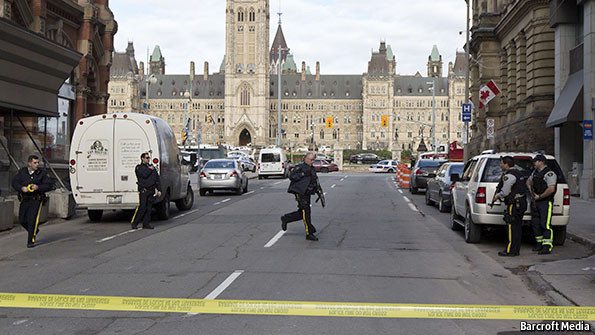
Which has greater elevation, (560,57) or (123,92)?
(123,92)

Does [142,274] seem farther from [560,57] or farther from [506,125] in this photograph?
[506,125]

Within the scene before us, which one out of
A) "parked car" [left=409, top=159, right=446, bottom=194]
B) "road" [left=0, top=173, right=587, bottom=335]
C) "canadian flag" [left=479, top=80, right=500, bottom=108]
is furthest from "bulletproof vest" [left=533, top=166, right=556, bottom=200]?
"canadian flag" [left=479, top=80, right=500, bottom=108]

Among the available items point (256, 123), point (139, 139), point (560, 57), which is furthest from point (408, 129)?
point (139, 139)

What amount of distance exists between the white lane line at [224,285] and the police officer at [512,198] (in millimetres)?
5200

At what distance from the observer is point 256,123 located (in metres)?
182

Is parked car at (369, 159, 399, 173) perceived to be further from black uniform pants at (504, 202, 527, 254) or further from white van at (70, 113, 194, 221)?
black uniform pants at (504, 202, 527, 254)

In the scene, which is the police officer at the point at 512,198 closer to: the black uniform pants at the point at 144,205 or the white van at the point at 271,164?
the black uniform pants at the point at 144,205

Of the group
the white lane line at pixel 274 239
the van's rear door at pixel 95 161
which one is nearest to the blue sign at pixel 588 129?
the white lane line at pixel 274 239

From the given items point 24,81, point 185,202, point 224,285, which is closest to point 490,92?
point 185,202

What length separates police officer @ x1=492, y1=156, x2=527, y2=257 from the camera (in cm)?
1294

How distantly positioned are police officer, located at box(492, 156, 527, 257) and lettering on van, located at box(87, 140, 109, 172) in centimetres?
1029

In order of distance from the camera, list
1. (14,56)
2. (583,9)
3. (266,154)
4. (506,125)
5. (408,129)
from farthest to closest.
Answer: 1. (408,129)
2. (266,154)
3. (506,125)
4. (583,9)
5. (14,56)

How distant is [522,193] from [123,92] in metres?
173

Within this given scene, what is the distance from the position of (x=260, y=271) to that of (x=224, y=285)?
51.4 inches
